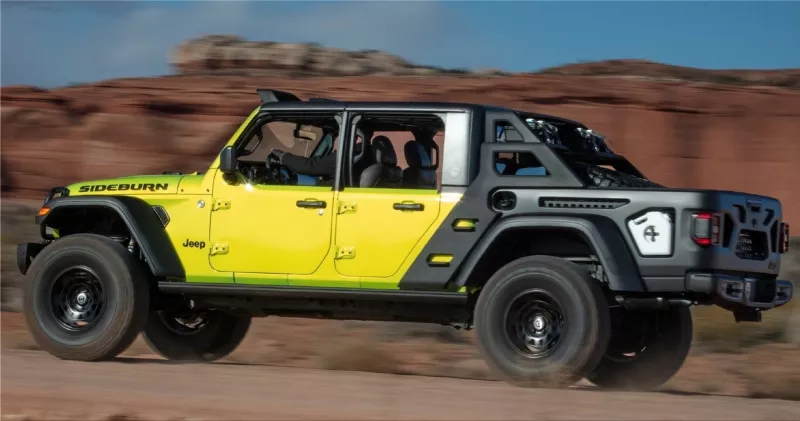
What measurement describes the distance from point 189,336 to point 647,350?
3686 mm

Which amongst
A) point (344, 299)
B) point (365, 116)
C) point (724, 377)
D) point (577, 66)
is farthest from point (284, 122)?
point (577, 66)

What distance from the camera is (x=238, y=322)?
10.0 metres

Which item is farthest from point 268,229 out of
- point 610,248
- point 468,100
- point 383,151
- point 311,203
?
point 468,100

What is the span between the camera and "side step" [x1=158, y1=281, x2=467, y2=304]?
7.84m

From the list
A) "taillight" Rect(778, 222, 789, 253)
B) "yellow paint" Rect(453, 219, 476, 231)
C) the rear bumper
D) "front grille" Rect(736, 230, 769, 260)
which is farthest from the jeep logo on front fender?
"taillight" Rect(778, 222, 789, 253)

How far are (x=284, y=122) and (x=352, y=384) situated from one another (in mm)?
2158

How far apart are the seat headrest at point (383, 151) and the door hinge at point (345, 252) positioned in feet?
2.14

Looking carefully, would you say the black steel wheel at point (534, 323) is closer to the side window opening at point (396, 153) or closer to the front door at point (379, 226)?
the front door at point (379, 226)

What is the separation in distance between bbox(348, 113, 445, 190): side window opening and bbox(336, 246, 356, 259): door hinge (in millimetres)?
443

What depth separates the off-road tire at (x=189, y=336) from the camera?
981 cm

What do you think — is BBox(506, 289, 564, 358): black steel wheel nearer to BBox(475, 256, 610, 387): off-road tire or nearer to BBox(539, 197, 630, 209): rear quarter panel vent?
BBox(475, 256, 610, 387): off-road tire

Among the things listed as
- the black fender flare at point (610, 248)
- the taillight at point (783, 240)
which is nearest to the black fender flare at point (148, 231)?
the black fender flare at point (610, 248)

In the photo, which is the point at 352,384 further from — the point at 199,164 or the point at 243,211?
the point at 199,164

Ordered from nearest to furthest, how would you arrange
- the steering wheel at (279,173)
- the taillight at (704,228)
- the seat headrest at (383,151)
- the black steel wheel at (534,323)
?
the taillight at (704,228) → the black steel wheel at (534,323) → the seat headrest at (383,151) → the steering wheel at (279,173)
